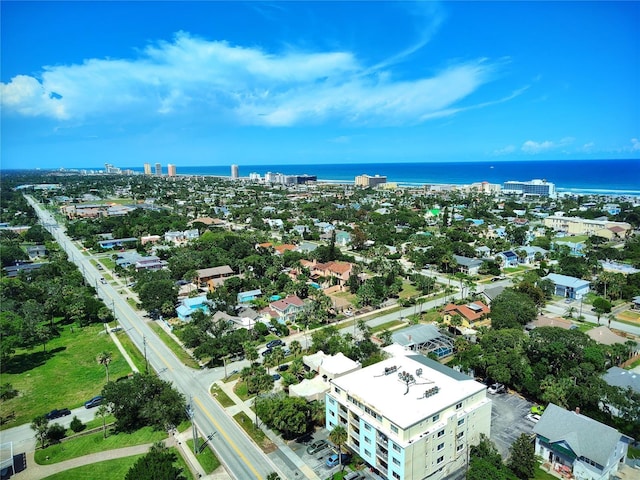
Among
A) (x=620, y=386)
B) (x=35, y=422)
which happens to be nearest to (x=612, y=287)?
(x=620, y=386)

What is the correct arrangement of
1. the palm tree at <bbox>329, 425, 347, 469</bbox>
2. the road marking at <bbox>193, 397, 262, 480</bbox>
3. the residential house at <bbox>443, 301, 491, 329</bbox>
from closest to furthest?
the palm tree at <bbox>329, 425, 347, 469</bbox>
the road marking at <bbox>193, 397, 262, 480</bbox>
the residential house at <bbox>443, 301, 491, 329</bbox>

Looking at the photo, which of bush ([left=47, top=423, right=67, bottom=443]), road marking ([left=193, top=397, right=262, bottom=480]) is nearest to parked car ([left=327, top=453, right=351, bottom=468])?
road marking ([left=193, top=397, right=262, bottom=480])

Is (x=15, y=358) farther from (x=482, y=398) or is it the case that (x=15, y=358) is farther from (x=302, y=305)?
(x=482, y=398)

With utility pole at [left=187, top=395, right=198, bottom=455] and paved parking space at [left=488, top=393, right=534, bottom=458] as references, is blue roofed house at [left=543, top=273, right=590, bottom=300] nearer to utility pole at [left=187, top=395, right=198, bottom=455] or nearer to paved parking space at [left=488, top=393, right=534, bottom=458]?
paved parking space at [left=488, top=393, right=534, bottom=458]

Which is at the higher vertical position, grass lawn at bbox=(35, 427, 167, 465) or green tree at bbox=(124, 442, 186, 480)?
green tree at bbox=(124, 442, 186, 480)

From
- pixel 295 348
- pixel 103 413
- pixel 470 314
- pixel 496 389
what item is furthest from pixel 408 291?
pixel 103 413

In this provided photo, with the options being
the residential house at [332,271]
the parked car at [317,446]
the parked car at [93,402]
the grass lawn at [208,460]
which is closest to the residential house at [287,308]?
the residential house at [332,271]
